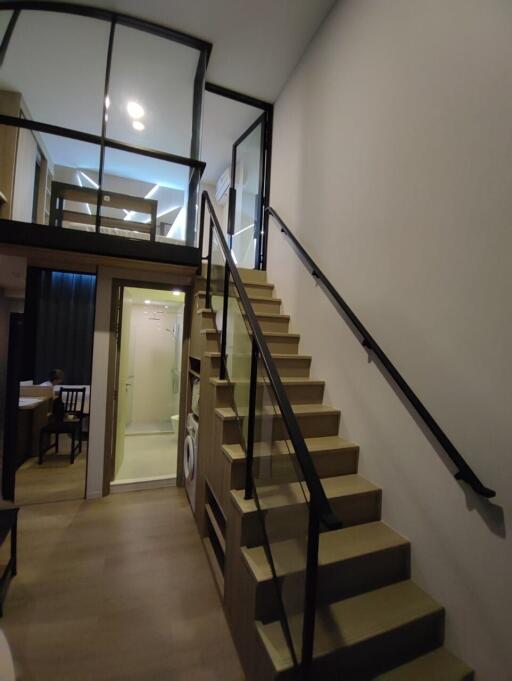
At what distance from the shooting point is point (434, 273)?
169 cm

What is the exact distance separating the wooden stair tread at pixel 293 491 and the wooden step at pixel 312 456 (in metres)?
0.04

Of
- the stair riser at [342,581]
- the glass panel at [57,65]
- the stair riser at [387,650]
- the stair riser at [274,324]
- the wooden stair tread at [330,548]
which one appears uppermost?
the glass panel at [57,65]

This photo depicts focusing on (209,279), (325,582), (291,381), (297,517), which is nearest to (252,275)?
(209,279)

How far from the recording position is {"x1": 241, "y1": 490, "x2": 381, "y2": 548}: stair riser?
50.8 inches

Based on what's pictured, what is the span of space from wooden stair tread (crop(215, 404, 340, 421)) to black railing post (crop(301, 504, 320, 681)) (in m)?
0.53

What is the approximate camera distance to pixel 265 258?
13.5ft

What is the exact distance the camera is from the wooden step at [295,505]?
1312 millimetres

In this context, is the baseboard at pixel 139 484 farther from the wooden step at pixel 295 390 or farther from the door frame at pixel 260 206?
the door frame at pixel 260 206

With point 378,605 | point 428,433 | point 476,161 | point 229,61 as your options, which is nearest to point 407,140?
point 476,161

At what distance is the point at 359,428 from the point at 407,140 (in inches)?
76.2

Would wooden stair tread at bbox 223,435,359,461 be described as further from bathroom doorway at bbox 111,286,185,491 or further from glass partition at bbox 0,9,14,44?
glass partition at bbox 0,9,14,44

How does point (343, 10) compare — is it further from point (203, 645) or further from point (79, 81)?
point (203, 645)

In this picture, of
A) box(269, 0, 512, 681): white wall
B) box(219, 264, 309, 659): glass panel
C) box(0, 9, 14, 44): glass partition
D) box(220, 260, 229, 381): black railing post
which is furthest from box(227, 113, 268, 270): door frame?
box(0, 9, 14, 44): glass partition

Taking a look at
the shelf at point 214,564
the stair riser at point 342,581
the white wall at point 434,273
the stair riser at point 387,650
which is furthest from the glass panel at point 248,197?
the stair riser at point 387,650
